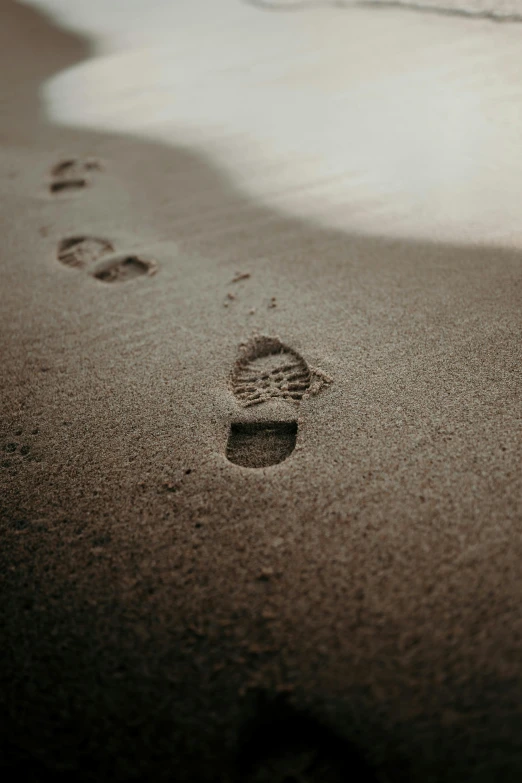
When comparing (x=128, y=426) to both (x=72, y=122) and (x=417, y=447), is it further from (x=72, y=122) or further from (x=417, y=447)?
(x=72, y=122)

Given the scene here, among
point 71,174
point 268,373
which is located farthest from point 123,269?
point 71,174

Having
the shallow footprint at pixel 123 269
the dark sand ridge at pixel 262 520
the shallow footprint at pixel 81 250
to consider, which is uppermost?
the shallow footprint at pixel 81 250

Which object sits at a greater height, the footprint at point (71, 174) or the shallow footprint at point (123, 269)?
the footprint at point (71, 174)

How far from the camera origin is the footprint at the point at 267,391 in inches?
59.7

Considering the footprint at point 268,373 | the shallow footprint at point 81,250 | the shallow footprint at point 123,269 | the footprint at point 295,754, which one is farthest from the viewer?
the shallow footprint at point 81,250

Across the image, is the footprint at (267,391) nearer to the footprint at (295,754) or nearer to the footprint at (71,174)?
the footprint at (295,754)

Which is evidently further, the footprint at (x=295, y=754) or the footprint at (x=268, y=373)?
the footprint at (x=268, y=373)

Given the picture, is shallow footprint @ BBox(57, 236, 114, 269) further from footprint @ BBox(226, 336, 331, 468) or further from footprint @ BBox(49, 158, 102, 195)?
footprint @ BBox(226, 336, 331, 468)

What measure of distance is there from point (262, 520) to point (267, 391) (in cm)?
46

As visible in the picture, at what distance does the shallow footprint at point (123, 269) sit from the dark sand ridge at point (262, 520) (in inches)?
2.4

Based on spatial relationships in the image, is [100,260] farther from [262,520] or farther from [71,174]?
[262,520]

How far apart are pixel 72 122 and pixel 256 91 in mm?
1238

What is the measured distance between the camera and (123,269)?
7.62ft

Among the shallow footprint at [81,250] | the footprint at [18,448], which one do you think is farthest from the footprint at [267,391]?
the shallow footprint at [81,250]
